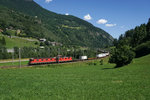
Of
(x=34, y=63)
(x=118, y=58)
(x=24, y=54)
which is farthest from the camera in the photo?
(x=24, y=54)

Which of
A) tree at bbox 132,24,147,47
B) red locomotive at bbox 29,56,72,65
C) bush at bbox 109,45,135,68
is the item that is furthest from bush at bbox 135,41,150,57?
bush at bbox 109,45,135,68

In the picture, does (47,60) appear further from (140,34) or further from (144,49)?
(140,34)

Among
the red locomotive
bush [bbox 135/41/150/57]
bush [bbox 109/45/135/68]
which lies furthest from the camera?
bush [bbox 135/41/150/57]

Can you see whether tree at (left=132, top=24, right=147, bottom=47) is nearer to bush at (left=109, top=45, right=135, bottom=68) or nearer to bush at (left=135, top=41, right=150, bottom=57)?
bush at (left=135, top=41, right=150, bottom=57)

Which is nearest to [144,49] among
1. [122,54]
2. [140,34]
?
[140,34]

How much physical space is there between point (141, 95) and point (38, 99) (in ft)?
22.8

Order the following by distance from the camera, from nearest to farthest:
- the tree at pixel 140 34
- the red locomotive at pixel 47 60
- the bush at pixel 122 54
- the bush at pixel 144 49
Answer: the bush at pixel 122 54 → the red locomotive at pixel 47 60 → the bush at pixel 144 49 → the tree at pixel 140 34

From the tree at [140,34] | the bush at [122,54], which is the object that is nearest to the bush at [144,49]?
the tree at [140,34]

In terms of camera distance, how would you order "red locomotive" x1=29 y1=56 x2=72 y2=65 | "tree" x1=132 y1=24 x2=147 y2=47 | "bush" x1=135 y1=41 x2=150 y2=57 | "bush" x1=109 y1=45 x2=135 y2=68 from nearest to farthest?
"bush" x1=109 y1=45 x2=135 y2=68 → "red locomotive" x1=29 y1=56 x2=72 y2=65 → "bush" x1=135 y1=41 x2=150 y2=57 → "tree" x1=132 y1=24 x2=147 y2=47

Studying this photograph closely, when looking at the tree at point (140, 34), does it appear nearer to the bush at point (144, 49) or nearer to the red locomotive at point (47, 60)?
the bush at point (144, 49)

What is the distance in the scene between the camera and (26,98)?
10336 millimetres

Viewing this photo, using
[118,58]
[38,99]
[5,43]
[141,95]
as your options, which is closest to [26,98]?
[38,99]

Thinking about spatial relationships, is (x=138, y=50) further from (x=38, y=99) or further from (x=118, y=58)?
(x=38, y=99)

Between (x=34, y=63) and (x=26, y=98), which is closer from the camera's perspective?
(x=26, y=98)
